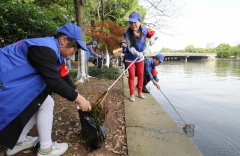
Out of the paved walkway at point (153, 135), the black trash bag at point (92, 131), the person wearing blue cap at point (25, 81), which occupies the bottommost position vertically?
the paved walkway at point (153, 135)

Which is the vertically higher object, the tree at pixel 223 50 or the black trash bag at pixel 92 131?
the tree at pixel 223 50

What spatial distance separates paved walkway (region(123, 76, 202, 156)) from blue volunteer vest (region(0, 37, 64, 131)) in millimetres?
1295

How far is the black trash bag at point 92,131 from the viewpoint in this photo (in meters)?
2.01

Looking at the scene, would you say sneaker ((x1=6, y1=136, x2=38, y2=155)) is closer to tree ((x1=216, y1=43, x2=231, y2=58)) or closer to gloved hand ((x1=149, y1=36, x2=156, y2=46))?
gloved hand ((x1=149, y1=36, x2=156, y2=46))

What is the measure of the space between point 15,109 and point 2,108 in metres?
0.10

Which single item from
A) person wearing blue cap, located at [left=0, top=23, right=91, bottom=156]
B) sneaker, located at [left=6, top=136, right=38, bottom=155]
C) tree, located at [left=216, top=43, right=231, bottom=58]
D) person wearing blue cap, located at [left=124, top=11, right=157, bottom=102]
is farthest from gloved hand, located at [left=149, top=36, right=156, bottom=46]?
tree, located at [left=216, top=43, right=231, bottom=58]

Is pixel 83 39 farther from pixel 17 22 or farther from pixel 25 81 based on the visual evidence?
pixel 25 81

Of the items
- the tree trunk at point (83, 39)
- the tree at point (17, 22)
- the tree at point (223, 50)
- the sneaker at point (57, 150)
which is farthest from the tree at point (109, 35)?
the tree at point (223, 50)

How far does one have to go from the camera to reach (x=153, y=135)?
253cm

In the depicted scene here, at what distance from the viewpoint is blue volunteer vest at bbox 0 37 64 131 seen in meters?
1.48

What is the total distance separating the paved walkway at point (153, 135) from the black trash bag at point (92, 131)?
1.31 feet

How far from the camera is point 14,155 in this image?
1.96 m

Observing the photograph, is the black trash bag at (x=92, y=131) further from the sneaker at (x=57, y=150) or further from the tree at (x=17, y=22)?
the tree at (x=17, y=22)

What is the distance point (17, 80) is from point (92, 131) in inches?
38.2
